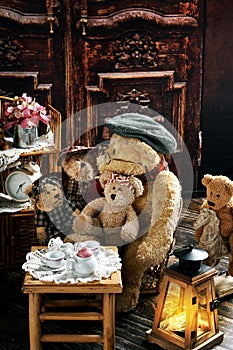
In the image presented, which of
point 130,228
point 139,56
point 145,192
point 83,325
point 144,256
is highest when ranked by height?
point 139,56

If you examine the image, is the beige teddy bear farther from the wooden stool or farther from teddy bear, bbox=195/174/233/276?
the wooden stool

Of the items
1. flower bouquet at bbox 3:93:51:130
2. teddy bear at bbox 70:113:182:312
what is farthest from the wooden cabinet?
teddy bear at bbox 70:113:182:312

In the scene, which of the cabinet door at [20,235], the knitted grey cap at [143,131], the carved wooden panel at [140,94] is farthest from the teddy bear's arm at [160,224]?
the carved wooden panel at [140,94]

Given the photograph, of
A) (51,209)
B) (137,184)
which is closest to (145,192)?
(137,184)

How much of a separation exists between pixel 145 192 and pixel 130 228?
20 centimetres

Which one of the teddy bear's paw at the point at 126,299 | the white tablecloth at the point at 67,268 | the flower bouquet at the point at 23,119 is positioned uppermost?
the flower bouquet at the point at 23,119

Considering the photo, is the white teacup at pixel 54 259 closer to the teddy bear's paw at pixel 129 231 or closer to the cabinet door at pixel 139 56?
the teddy bear's paw at pixel 129 231

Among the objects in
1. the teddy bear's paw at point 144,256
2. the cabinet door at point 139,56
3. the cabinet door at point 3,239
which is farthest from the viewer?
the cabinet door at point 139,56

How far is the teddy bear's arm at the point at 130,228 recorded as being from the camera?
284 centimetres

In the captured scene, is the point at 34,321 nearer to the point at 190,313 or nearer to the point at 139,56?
the point at 190,313

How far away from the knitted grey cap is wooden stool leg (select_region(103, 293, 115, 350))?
810 mm

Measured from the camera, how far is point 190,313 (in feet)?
8.05

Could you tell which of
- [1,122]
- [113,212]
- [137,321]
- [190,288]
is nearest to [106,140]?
[1,122]

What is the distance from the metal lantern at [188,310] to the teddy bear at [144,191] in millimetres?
228
